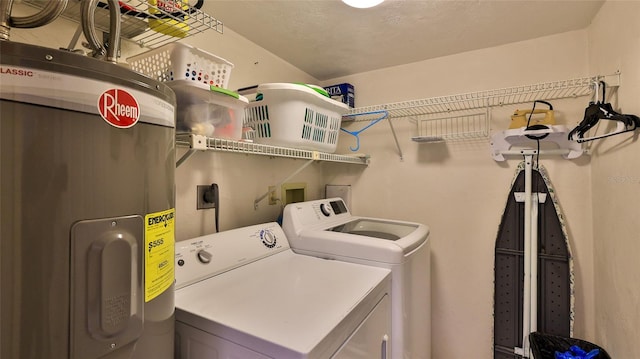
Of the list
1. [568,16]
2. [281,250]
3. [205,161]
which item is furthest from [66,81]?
[568,16]

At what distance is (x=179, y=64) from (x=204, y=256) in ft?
2.45

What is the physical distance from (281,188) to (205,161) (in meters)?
0.62

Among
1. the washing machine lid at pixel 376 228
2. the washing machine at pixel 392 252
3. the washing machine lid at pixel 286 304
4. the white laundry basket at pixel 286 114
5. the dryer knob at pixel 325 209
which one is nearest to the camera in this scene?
the washing machine lid at pixel 286 304

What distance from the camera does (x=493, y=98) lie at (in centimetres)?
188

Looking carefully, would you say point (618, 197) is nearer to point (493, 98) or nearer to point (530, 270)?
point (530, 270)

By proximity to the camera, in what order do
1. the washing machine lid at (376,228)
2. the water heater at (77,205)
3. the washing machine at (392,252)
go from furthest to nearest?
1. the washing machine lid at (376,228)
2. the washing machine at (392,252)
3. the water heater at (77,205)

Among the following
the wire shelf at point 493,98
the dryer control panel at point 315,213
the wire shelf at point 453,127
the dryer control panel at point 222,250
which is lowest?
the dryer control panel at point 222,250

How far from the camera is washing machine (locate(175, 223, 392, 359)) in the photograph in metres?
0.77

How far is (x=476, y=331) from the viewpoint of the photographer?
1.96 metres

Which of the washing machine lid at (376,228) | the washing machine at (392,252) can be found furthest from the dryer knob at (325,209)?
the washing machine lid at (376,228)

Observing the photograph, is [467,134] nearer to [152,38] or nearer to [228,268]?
[228,268]

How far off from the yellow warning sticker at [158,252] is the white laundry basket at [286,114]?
33.3 inches

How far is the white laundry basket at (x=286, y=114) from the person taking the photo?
1.43 m

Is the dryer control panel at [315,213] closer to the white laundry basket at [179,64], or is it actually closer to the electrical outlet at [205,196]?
the electrical outlet at [205,196]
